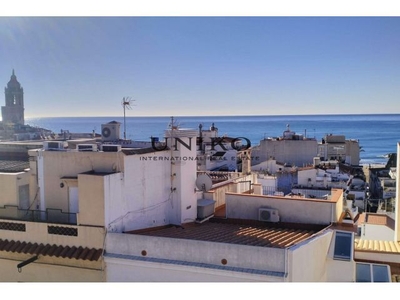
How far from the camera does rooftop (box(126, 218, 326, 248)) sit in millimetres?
5199

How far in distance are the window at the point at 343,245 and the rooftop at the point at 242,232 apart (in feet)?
1.36

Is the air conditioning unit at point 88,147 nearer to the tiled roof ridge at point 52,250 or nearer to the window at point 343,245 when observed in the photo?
the tiled roof ridge at point 52,250

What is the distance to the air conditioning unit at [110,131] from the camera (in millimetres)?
8773

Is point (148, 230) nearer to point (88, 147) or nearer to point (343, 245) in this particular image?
point (88, 147)

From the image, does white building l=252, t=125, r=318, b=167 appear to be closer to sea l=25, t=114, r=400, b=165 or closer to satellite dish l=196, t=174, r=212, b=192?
sea l=25, t=114, r=400, b=165

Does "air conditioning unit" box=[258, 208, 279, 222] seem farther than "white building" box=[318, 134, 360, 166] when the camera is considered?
No

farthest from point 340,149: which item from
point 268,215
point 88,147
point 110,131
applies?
point 88,147

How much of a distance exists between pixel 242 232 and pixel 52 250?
2596mm

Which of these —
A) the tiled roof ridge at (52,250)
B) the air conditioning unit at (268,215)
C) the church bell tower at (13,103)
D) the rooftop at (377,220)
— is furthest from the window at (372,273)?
the church bell tower at (13,103)

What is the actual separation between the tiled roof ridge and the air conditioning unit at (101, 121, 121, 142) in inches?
143

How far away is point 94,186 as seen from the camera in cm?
503

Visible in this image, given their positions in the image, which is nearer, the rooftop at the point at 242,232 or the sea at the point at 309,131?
the rooftop at the point at 242,232

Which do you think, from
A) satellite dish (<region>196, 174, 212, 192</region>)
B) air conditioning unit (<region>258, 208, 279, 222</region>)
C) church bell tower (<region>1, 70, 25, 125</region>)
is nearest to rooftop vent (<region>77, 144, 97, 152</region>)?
satellite dish (<region>196, 174, 212, 192</region>)
